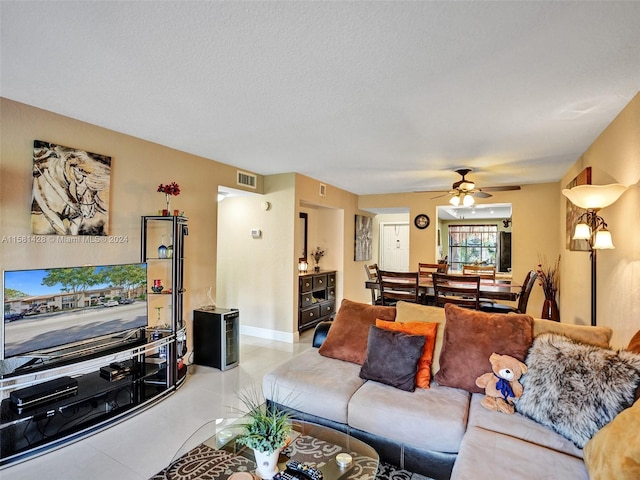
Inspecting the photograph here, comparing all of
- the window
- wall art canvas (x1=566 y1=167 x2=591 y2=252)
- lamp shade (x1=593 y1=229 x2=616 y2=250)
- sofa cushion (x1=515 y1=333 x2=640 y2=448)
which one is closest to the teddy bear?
sofa cushion (x1=515 y1=333 x2=640 y2=448)

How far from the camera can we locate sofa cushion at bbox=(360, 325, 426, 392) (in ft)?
7.53

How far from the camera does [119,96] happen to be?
2.38 meters

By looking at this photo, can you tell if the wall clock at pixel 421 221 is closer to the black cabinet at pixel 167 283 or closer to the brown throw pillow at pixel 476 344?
the brown throw pillow at pixel 476 344

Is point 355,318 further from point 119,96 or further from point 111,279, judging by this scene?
point 119,96

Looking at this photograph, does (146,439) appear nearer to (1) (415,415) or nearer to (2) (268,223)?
(1) (415,415)

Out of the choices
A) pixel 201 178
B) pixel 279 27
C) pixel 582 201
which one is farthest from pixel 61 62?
pixel 582 201

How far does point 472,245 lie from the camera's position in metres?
10.7

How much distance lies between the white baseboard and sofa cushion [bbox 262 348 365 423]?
2200 mm

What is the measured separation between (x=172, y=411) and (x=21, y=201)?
2035 millimetres

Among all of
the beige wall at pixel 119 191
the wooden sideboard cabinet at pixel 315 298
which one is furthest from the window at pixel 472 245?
the beige wall at pixel 119 191

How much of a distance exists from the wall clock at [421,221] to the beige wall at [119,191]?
367cm

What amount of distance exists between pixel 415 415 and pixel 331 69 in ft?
6.95

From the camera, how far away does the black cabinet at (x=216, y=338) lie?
3742 millimetres

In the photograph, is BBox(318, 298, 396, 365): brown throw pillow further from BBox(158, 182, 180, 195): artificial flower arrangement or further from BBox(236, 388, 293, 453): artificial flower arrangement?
BBox(158, 182, 180, 195): artificial flower arrangement
